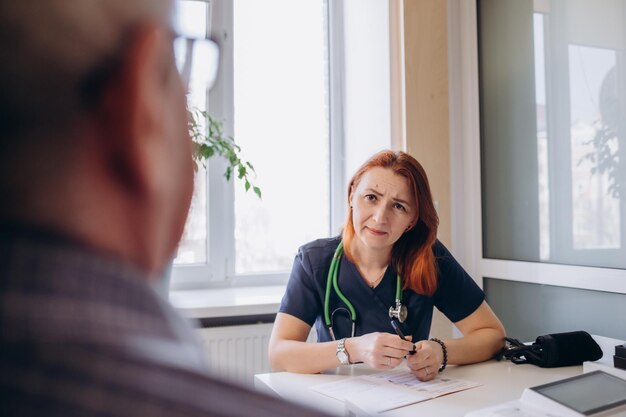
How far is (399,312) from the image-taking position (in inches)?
70.3

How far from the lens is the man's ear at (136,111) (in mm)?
228

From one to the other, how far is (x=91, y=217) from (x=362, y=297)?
1608mm

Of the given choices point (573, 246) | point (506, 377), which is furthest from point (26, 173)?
point (573, 246)

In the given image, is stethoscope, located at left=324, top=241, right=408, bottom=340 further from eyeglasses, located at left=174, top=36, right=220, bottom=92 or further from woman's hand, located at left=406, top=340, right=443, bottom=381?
eyeglasses, located at left=174, top=36, right=220, bottom=92

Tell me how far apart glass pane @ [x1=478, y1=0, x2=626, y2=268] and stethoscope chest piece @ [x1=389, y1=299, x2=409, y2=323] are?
0.79 m

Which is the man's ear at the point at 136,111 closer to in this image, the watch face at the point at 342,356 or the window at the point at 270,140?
the watch face at the point at 342,356

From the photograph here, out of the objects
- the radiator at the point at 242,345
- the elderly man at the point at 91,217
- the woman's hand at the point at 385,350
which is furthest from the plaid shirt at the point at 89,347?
the radiator at the point at 242,345

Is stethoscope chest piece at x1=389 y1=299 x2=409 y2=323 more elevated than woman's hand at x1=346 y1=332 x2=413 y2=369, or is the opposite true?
stethoscope chest piece at x1=389 y1=299 x2=409 y2=323

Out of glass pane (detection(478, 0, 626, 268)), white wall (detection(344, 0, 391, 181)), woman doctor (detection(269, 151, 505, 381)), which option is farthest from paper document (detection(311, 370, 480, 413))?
white wall (detection(344, 0, 391, 181))

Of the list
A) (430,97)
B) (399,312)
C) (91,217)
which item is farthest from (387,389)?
(430,97)

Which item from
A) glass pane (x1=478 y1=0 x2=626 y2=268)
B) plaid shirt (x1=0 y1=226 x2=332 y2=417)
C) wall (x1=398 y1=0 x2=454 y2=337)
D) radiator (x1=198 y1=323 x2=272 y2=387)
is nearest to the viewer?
plaid shirt (x1=0 y1=226 x2=332 y2=417)

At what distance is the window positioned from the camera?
2779 mm

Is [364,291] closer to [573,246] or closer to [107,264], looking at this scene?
[573,246]

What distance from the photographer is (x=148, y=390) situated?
20cm
